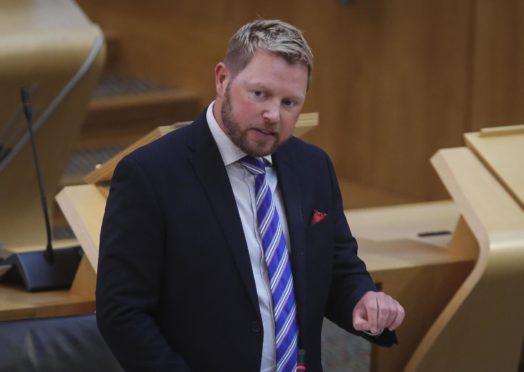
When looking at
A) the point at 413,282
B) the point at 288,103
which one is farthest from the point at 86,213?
the point at 288,103

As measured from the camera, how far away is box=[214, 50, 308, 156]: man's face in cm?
172

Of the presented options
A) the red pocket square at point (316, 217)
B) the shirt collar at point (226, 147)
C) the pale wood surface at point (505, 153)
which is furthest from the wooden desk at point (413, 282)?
the shirt collar at point (226, 147)

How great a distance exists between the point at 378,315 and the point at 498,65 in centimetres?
244

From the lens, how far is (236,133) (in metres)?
1.75

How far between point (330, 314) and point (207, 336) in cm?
24

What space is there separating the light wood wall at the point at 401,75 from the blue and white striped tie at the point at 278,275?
2.33 meters

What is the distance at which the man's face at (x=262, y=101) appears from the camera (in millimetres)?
1718

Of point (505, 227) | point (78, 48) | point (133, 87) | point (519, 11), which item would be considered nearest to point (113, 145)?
point (133, 87)

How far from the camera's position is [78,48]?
4176 millimetres

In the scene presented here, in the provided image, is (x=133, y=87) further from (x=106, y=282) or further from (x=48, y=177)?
(x=106, y=282)

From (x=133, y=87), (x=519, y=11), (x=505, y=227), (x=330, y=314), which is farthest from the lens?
(x=133, y=87)

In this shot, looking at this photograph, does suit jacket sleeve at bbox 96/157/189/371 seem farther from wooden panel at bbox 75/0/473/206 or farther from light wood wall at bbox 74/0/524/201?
wooden panel at bbox 75/0/473/206

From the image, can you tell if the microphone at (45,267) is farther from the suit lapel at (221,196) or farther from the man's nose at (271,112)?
the man's nose at (271,112)

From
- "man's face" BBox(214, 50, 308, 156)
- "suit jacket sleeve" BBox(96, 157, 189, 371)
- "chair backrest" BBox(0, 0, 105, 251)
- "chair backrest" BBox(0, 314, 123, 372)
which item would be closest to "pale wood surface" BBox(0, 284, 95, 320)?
"chair backrest" BBox(0, 314, 123, 372)
